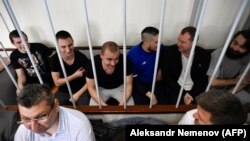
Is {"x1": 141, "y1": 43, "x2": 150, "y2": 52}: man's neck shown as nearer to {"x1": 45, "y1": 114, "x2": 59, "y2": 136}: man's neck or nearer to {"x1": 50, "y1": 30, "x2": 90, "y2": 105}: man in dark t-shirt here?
{"x1": 50, "y1": 30, "x2": 90, "y2": 105}: man in dark t-shirt

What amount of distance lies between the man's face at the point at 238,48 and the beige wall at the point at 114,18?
1.58ft

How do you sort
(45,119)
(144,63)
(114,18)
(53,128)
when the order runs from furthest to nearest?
(114,18), (144,63), (53,128), (45,119)

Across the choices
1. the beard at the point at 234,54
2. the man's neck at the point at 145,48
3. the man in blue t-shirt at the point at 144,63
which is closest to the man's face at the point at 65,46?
the man in blue t-shirt at the point at 144,63

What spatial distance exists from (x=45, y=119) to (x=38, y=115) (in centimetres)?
4

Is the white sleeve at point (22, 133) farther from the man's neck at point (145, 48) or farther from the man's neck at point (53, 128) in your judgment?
the man's neck at point (145, 48)

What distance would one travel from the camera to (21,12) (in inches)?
81.0

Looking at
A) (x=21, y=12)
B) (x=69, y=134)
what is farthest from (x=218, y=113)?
(x=21, y=12)

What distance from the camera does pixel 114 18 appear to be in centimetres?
208

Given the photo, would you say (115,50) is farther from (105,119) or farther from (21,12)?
(21,12)

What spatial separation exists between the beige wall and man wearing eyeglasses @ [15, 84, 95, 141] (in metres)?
1.19

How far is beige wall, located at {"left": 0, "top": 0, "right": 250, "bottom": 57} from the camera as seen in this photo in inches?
79.0

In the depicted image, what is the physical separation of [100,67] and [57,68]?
1.32 ft

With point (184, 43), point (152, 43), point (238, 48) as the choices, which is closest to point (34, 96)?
point (152, 43)

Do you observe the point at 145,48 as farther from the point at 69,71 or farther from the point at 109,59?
the point at 69,71
